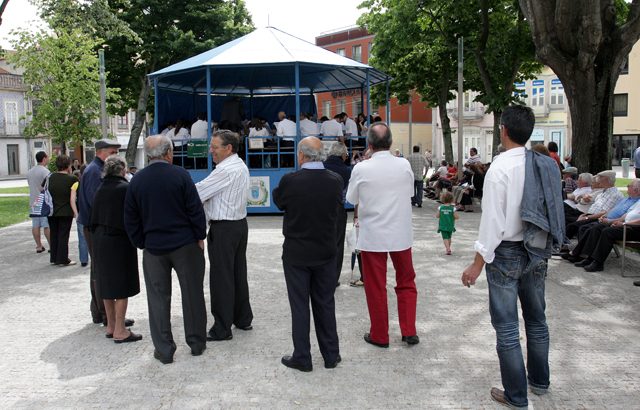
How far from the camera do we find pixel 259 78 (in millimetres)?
23484

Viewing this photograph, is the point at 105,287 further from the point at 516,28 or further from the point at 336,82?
the point at 516,28

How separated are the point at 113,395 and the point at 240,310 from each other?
1.87m

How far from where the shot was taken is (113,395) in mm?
4871

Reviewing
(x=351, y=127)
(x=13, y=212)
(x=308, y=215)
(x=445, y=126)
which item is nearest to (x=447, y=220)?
(x=308, y=215)

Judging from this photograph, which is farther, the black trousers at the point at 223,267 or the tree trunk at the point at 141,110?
the tree trunk at the point at 141,110

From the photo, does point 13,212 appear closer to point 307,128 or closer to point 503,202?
point 307,128

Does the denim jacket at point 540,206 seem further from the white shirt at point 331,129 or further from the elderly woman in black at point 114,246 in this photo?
the white shirt at point 331,129

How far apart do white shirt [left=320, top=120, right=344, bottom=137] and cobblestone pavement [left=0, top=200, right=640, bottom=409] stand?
357 inches

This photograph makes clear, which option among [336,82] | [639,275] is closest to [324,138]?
[336,82]

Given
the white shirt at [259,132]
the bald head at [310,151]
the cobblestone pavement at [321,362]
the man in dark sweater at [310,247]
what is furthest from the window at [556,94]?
the man in dark sweater at [310,247]

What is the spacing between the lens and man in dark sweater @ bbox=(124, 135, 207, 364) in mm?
5555

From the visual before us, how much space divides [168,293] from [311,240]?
1.41 metres

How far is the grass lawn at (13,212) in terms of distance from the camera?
17859mm

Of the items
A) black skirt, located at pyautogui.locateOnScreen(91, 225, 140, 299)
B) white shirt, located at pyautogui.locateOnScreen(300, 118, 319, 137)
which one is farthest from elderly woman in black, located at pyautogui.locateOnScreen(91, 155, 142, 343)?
white shirt, located at pyautogui.locateOnScreen(300, 118, 319, 137)
